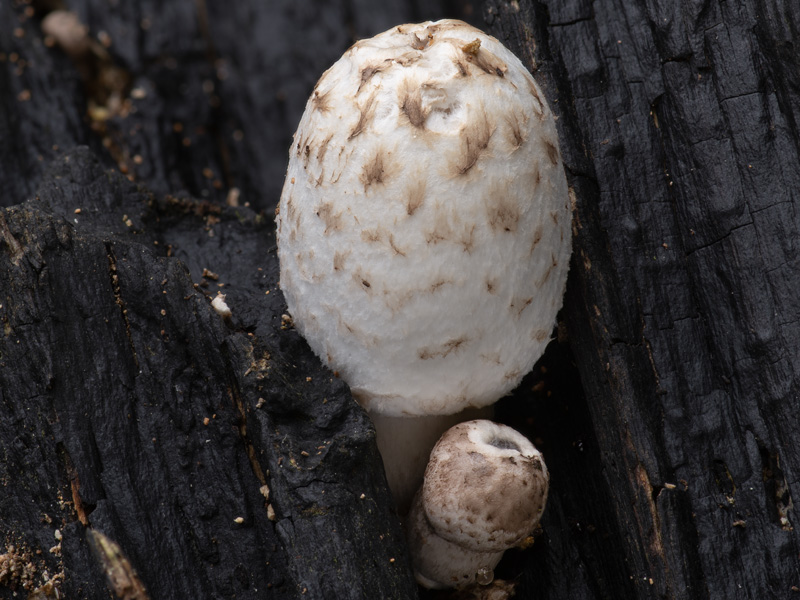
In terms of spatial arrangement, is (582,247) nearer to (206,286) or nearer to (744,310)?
(744,310)

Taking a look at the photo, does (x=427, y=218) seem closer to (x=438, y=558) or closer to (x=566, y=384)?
(x=566, y=384)

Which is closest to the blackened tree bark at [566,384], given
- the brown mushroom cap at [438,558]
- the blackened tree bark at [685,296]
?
the blackened tree bark at [685,296]

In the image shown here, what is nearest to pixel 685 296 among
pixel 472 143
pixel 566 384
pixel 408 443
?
pixel 566 384

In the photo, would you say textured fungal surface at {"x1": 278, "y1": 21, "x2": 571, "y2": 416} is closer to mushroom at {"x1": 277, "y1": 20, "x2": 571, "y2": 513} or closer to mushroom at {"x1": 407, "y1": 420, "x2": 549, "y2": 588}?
mushroom at {"x1": 277, "y1": 20, "x2": 571, "y2": 513}

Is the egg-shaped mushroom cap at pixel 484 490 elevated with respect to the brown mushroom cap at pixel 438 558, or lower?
elevated

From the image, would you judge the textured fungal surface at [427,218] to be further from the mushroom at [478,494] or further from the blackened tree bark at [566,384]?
the blackened tree bark at [566,384]

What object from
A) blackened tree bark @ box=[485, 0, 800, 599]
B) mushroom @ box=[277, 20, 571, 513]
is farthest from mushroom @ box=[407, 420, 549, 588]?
blackened tree bark @ box=[485, 0, 800, 599]
